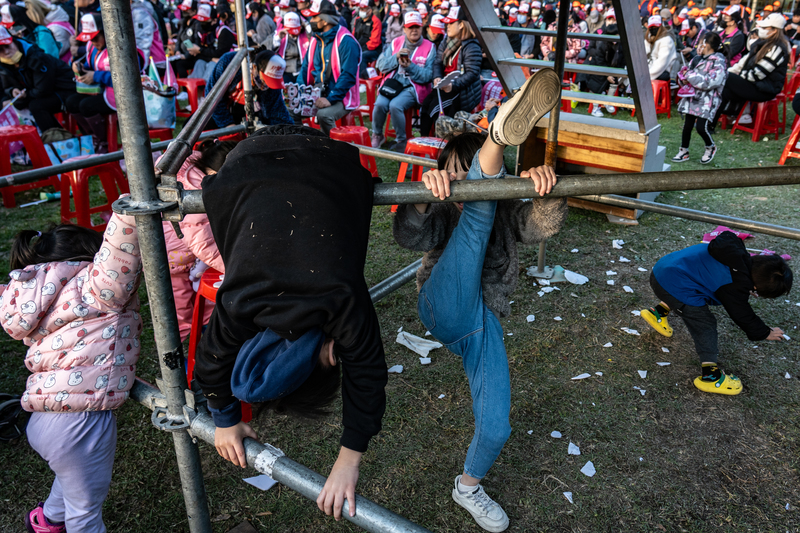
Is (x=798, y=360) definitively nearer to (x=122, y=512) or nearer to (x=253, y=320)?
(x=253, y=320)

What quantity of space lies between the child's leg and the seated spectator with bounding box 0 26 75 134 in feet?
22.5

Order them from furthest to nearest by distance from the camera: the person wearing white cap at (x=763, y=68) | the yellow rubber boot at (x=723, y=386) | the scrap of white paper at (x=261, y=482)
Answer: the person wearing white cap at (x=763, y=68), the yellow rubber boot at (x=723, y=386), the scrap of white paper at (x=261, y=482)

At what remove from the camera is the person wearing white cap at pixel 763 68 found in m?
7.96

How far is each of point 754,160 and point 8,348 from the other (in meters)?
8.84

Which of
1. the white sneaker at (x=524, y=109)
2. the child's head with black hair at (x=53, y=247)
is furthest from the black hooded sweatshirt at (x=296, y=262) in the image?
the child's head with black hair at (x=53, y=247)

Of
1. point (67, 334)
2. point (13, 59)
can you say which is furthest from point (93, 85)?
point (67, 334)

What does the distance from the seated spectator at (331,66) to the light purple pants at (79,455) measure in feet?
17.5

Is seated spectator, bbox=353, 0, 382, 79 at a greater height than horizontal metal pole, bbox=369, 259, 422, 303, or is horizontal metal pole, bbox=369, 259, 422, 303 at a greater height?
seated spectator, bbox=353, 0, 382, 79

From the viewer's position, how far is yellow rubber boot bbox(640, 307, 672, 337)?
137 inches

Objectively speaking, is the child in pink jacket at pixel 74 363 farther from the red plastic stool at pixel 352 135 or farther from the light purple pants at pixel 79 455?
the red plastic stool at pixel 352 135

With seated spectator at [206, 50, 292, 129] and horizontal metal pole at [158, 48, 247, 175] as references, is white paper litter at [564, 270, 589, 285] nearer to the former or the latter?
horizontal metal pole at [158, 48, 247, 175]

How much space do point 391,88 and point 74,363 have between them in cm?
627

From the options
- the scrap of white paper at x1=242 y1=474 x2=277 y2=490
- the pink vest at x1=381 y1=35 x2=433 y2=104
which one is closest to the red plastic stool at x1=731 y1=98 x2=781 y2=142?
the pink vest at x1=381 y1=35 x2=433 y2=104

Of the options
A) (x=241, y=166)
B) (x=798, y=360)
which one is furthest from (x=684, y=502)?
(x=241, y=166)
